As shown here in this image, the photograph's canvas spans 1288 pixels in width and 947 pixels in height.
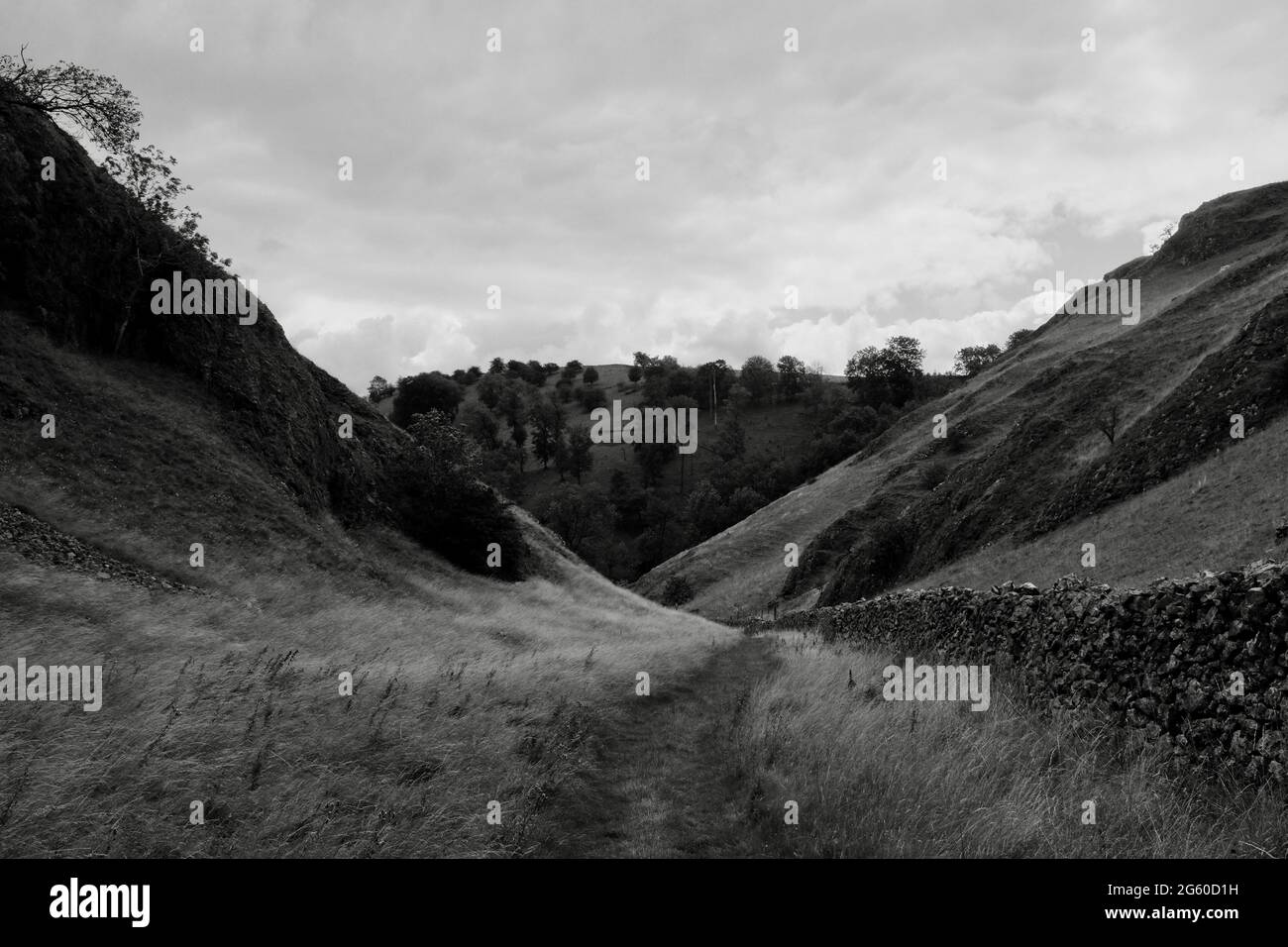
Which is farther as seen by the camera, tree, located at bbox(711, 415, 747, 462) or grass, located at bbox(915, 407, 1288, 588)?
tree, located at bbox(711, 415, 747, 462)

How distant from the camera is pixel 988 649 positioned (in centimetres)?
1321

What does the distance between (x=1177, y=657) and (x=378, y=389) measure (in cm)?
18298

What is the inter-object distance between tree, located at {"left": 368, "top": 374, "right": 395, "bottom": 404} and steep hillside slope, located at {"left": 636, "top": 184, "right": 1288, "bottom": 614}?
11879 centimetres

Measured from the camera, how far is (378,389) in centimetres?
17400

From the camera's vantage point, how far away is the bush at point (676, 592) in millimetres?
67812

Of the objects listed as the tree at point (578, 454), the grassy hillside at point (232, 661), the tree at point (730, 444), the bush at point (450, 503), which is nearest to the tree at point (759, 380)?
the tree at point (730, 444)

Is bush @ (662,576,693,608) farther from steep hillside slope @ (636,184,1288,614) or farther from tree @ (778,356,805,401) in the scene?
tree @ (778,356,805,401)

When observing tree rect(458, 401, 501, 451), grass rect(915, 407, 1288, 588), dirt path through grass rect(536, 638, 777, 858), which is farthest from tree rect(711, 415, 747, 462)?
dirt path through grass rect(536, 638, 777, 858)

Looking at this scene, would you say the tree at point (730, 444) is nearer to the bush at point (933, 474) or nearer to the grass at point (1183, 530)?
the bush at point (933, 474)

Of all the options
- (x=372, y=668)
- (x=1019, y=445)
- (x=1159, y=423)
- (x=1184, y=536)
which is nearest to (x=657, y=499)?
(x=1019, y=445)

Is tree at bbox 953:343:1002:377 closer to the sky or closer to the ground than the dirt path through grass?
closer to the sky

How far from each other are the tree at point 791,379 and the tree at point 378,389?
96.3 m

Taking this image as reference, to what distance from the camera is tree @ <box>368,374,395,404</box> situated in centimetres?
17112
